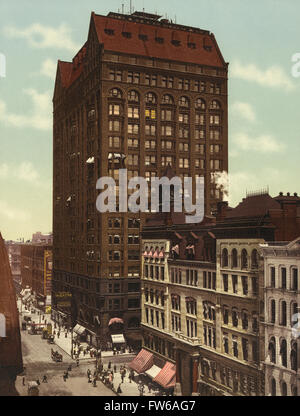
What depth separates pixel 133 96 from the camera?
98.6m

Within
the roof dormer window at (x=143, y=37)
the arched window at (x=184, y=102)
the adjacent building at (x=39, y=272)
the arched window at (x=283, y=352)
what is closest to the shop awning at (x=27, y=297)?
the adjacent building at (x=39, y=272)

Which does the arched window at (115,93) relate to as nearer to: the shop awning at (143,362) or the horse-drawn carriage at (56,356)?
the shop awning at (143,362)

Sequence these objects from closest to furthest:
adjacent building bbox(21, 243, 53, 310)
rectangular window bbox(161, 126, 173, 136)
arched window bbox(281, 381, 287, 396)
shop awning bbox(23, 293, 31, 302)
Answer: arched window bbox(281, 381, 287, 396), rectangular window bbox(161, 126, 173, 136), adjacent building bbox(21, 243, 53, 310), shop awning bbox(23, 293, 31, 302)

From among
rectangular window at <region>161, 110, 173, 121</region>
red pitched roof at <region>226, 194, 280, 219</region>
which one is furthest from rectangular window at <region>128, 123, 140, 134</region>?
red pitched roof at <region>226, 194, 280, 219</region>

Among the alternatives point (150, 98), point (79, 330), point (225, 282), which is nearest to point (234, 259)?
point (225, 282)

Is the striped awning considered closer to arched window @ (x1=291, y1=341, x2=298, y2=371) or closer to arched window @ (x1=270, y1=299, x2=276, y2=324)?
arched window @ (x1=270, y1=299, x2=276, y2=324)

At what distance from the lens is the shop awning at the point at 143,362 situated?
7588 centimetres

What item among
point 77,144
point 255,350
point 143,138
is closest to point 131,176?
point 143,138

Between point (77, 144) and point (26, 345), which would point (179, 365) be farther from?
point (77, 144)

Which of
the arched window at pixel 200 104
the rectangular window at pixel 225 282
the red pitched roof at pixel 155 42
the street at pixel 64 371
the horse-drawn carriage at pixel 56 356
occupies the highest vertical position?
the red pitched roof at pixel 155 42

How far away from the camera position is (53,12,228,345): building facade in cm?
9556

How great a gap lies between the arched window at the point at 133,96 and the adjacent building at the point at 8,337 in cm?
5659

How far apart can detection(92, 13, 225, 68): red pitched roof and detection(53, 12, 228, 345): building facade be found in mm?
214

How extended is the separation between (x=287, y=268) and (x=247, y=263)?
703 centimetres
